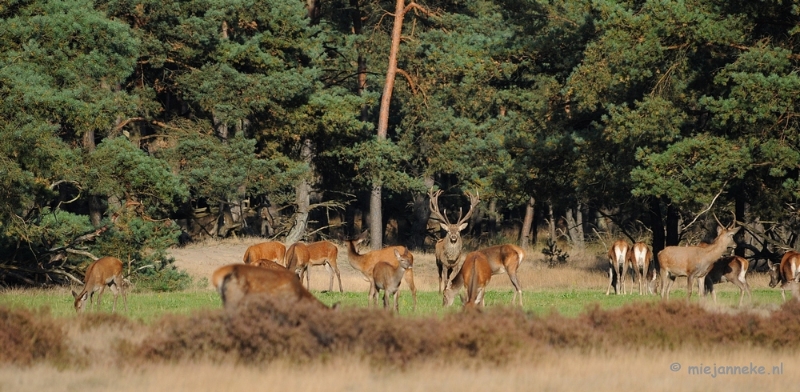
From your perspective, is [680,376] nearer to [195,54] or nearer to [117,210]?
[117,210]

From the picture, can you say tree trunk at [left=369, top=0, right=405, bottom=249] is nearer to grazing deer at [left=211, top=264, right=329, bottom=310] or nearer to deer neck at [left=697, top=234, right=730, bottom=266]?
deer neck at [left=697, top=234, right=730, bottom=266]

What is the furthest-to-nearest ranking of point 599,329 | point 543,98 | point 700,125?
point 543,98
point 700,125
point 599,329

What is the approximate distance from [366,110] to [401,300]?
25.7 meters

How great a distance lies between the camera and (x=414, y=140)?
43.1 metres

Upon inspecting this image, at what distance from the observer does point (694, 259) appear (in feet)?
68.1

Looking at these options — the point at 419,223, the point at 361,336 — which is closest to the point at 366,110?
the point at 419,223

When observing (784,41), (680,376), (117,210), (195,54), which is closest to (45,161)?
(117,210)

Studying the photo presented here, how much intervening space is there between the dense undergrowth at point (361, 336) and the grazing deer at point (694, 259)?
661 centimetres

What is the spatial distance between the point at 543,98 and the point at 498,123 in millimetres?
7165

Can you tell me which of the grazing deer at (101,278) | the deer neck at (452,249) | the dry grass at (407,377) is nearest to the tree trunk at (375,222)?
the deer neck at (452,249)

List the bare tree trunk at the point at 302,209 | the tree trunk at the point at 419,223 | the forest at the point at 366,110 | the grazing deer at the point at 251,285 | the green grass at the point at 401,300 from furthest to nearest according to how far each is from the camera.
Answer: the tree trunk at the point at 419,223
the bare tree trunk at the point at 302,209
the forest at the point at 366,110
the green grass at the point at 401,300
the grazing deer at the point at 251,285

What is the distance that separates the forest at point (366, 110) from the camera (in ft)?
81.6

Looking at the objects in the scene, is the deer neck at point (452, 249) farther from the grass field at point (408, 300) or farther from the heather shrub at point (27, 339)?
the heather shrub at point (27, 339)

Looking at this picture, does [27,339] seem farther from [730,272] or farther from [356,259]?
[730,272]
